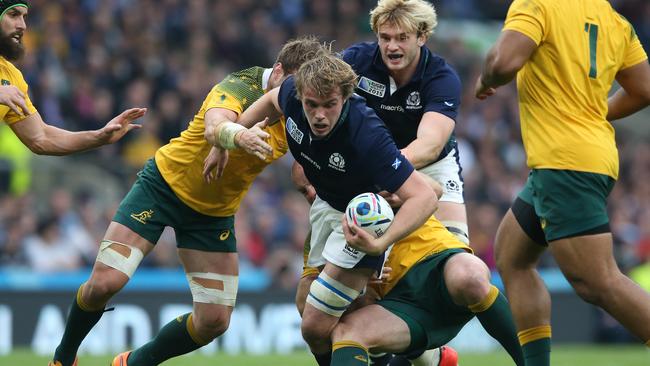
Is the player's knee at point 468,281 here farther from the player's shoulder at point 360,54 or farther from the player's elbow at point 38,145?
the player's elbow at point 38,145

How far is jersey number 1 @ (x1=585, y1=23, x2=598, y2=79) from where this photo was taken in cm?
642

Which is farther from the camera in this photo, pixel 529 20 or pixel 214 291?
pixel 214 291

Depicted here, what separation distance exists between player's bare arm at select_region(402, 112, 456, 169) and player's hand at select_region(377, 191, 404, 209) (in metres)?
0.58

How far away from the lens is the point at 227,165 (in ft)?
24.7

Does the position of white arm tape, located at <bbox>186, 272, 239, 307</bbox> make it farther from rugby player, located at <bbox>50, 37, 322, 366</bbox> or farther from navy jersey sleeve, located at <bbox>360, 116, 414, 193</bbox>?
navy jersey sleeve, located at <bbox>360, 116, 414, 193</bbox>

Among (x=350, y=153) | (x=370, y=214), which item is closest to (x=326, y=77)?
(x=350, y=153)

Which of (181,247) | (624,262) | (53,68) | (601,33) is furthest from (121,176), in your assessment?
(601,33)

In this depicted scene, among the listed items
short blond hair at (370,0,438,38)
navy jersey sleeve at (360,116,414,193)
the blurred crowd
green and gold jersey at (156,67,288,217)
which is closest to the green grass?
the blurred crowd

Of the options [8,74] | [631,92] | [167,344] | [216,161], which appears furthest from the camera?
[167,344]

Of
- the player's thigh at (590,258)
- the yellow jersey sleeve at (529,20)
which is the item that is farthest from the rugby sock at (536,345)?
the yellow jersey sleeve at (529,20)

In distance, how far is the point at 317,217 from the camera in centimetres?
693

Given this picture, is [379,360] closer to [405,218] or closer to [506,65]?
[405,218]

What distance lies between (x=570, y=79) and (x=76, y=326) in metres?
3.60

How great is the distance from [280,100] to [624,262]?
32.2 feet
